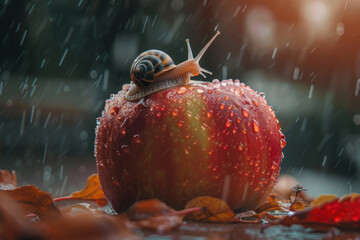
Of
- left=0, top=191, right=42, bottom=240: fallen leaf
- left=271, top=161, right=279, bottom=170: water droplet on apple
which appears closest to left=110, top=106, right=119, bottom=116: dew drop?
left=271, top=161, right=279, bottom=170: water droplet on apple

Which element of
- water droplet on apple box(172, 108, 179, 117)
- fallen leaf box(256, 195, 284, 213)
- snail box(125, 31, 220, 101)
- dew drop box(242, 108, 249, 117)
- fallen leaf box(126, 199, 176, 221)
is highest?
snail box(125, 31, 220, 101)

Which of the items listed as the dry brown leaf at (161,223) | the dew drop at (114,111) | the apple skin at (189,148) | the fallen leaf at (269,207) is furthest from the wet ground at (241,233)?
the dew drop at (114,111)

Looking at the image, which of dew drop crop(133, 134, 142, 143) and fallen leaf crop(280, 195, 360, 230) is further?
dew drop crop(133, 134, 142, 143)

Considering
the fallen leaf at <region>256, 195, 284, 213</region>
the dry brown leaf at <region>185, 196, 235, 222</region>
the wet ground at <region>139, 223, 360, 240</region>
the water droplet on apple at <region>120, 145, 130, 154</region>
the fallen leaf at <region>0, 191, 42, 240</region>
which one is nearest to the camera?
the fallen leaf at <region>0, 191, 42, 240</region>

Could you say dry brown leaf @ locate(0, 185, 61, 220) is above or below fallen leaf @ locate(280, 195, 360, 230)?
below

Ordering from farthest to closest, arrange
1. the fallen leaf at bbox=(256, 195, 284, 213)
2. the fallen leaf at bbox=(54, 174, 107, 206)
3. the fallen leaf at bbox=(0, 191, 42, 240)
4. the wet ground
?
the fallen leaf at bbox=(54, 174, 107, 206), the fallen leaf at bbox=(256, 195, 284, 213), the wet ground, the fallen leaf at bbox=(0, 191, 42, 240)

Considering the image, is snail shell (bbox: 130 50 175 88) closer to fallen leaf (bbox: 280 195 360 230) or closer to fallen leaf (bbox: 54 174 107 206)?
fallen leaf (bbox: 54 174 107 206)

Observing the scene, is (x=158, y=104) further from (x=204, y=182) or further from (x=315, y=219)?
(x=315, y=219)

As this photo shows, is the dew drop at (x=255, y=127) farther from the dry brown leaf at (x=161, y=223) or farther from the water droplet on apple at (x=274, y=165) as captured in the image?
the dry brown leaf at (x=161, y=223)
